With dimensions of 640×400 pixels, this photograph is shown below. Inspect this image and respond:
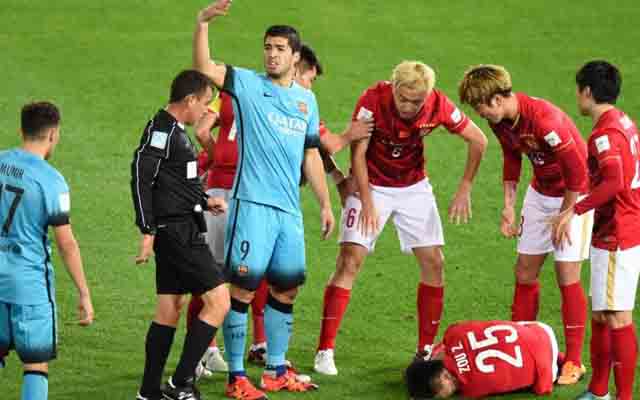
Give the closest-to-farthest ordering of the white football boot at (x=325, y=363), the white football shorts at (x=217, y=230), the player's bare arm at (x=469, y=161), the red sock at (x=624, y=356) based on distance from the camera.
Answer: the red sock at (x=624, y=356)
the white football shorts at (x=217, y=230)
the white football boot at (x=325, y=363)
the player's bare arm at (x=469, y=161)

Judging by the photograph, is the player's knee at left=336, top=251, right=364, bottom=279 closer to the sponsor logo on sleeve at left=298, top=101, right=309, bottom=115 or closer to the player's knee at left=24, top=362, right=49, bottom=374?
the sponsor logo on sleeve at left=298, top=101, right=309, bottom=115

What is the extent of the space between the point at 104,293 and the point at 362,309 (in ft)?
6.21

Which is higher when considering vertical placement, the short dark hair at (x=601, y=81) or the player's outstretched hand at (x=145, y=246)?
the short dark hair at (x=601, y=81)

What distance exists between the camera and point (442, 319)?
359 inches

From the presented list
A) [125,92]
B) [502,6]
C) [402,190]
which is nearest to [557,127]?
[402,190]

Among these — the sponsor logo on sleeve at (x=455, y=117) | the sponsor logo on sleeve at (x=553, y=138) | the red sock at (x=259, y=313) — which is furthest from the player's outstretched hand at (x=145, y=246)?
the sponsor logo on sleeve at (x=553, y=138)

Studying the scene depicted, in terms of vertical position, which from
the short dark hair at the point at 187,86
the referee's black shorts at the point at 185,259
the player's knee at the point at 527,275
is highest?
the short dark hair at the point at 187,86

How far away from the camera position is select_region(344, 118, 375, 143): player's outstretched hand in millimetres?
7988

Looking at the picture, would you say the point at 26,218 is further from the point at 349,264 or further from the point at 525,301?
the point at 525,301

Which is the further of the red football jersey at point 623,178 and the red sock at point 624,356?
the red sock at point 624,356

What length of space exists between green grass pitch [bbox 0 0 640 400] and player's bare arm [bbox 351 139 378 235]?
922mm

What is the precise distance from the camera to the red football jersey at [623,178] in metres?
7.09

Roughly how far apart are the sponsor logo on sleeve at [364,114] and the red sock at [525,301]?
1450mm

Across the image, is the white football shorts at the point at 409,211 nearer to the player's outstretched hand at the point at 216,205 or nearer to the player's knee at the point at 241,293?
the player's knee at the point at 241,293
